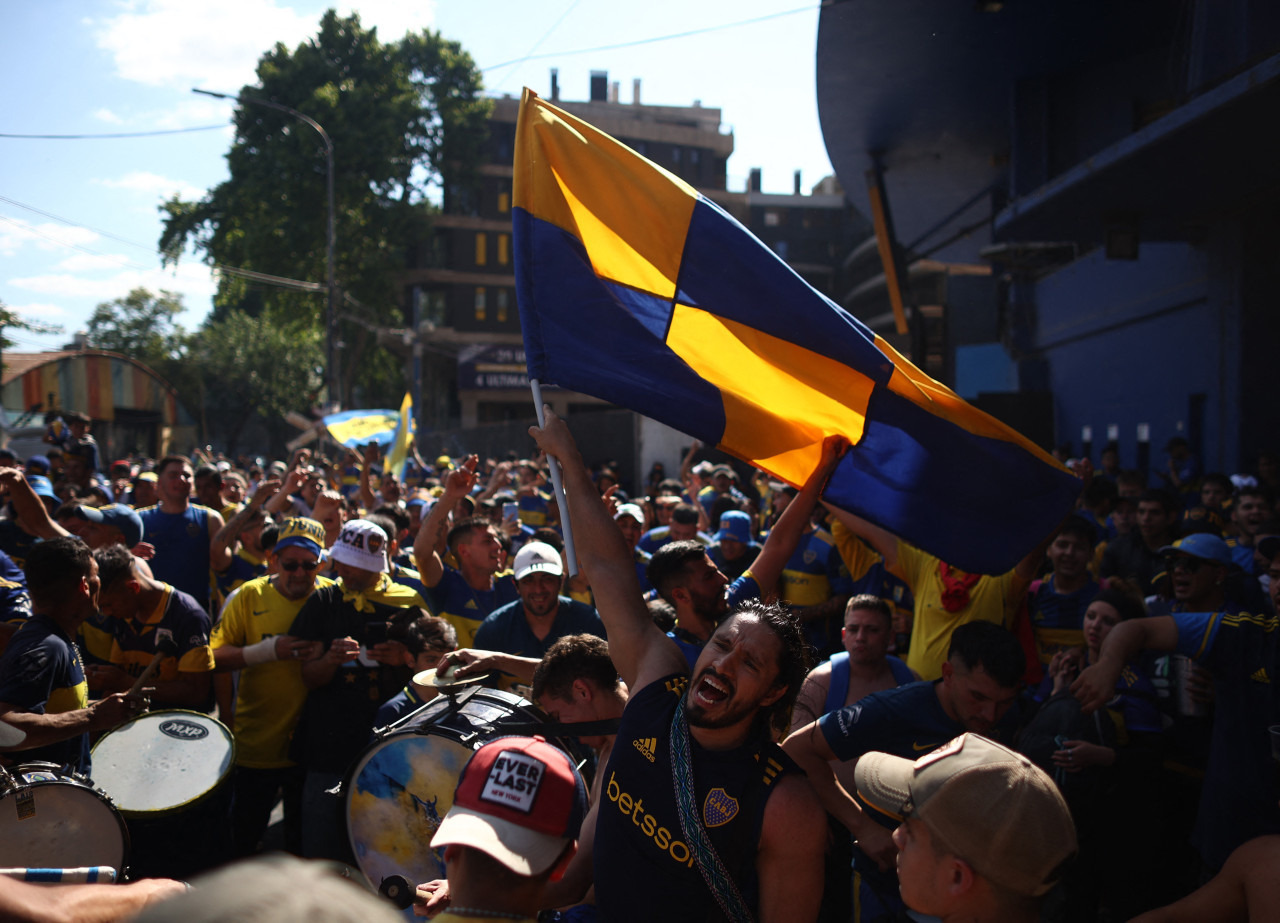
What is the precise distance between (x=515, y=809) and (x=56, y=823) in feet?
7.56

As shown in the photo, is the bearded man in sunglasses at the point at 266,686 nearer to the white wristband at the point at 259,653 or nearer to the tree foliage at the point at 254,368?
the white wristband at the point at 259,653

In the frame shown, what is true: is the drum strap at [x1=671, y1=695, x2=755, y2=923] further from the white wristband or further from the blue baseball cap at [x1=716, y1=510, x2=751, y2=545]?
the blue baseball cap at [x1=716, y1=510, x2=751, y2=545]

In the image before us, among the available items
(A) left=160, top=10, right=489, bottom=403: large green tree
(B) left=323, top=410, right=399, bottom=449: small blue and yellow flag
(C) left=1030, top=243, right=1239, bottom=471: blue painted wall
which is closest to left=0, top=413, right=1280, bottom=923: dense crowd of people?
(C) left=1030, top=243, right=1239, bottom=471: blue painted wall

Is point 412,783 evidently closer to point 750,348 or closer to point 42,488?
point 750,348

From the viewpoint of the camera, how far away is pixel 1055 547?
5652 mm

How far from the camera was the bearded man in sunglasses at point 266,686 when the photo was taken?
5.02m

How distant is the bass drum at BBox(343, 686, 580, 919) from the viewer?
3.52 metres

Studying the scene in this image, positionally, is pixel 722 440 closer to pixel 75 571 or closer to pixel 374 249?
pixel 75 571

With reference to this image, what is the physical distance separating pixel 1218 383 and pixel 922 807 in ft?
41.7

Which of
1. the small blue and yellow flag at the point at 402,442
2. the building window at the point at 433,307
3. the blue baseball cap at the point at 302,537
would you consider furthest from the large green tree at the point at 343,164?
the blue baseball cap at the point at 302,537

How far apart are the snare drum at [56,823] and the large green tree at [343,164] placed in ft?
117

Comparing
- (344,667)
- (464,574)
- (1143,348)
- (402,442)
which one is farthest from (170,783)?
(1143,348)

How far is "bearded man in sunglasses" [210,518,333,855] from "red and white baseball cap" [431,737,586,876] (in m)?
3.12

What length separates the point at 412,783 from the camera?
356 cm
